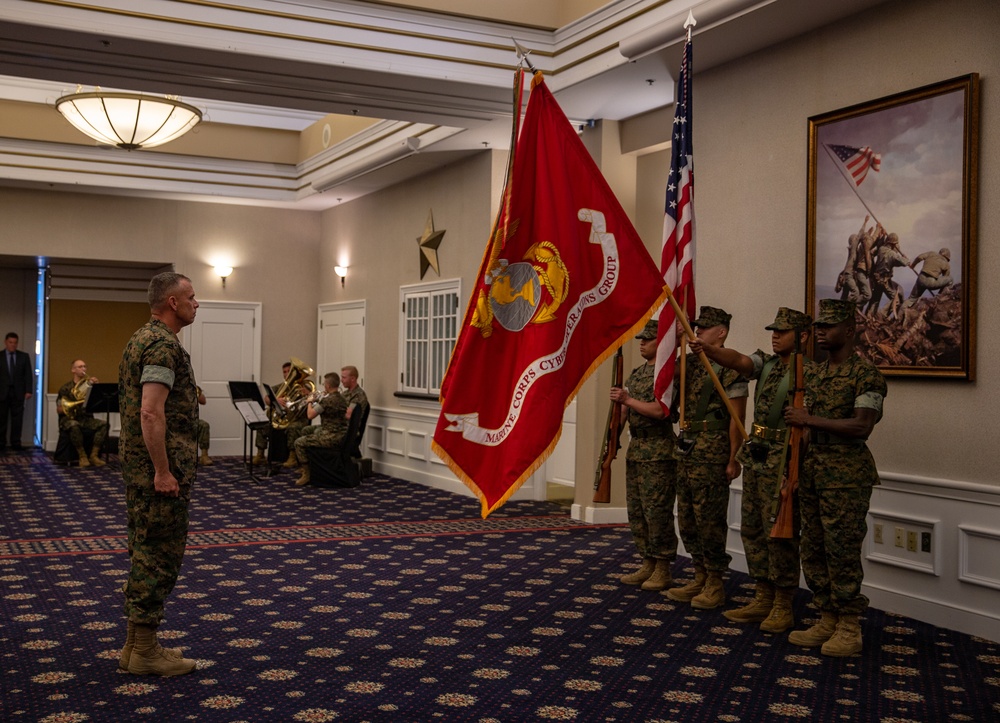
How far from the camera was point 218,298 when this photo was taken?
1528 centimetres

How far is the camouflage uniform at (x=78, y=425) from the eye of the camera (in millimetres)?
13445

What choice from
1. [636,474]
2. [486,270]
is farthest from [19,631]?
[636,474]

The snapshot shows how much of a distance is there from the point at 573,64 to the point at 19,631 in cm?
569

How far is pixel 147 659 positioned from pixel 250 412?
8.05 m

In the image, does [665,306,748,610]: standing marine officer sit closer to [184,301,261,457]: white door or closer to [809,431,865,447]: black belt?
[809,431,865,447]: black belt

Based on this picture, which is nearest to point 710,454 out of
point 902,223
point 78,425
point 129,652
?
point 902,223

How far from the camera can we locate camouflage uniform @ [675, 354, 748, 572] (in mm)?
6051

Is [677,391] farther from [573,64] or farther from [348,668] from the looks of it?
[573,64]

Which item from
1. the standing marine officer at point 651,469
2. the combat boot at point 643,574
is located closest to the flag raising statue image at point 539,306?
the standing marine officer at point 651,469

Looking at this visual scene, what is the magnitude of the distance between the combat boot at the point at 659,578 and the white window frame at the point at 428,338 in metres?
5.33

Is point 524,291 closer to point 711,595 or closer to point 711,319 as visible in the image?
point 711,319

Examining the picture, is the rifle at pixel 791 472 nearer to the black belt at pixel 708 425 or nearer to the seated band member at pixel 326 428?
the black belt at pixel 708 425

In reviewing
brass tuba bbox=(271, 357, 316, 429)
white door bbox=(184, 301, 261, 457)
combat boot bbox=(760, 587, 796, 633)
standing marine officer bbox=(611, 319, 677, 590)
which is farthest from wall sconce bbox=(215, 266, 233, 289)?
combat boot bbox=(760, 587, 796, 633)

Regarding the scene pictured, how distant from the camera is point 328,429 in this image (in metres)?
11.9
